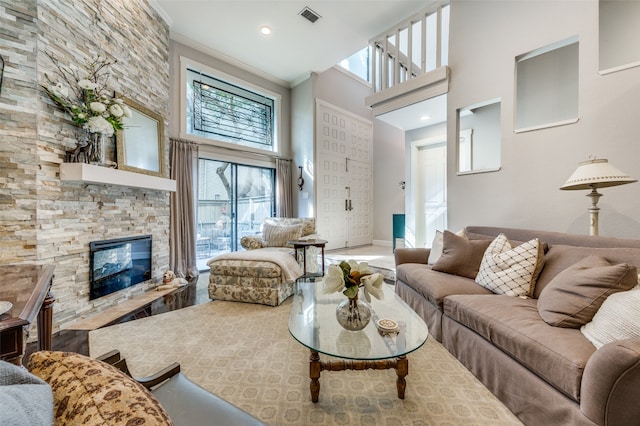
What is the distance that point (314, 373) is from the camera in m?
1.42

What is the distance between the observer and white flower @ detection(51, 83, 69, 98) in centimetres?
225

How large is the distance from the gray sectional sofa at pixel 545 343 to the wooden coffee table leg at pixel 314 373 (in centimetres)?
98

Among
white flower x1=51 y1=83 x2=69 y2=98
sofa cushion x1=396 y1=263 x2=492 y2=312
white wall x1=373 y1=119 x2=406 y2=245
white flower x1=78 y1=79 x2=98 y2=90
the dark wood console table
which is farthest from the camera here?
white wall x1=373 y1=119 x2=406 y2=245

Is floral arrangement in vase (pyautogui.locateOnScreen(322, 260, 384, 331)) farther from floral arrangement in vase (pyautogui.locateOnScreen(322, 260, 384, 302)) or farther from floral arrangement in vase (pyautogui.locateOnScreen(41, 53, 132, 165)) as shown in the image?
floral arrangement in vase (pyautogui.locateOnScreen(41, 53, 132, 165))

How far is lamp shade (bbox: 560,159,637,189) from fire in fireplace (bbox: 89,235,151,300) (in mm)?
4265

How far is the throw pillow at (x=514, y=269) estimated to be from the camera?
1898 millimetres

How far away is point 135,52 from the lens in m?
3.22

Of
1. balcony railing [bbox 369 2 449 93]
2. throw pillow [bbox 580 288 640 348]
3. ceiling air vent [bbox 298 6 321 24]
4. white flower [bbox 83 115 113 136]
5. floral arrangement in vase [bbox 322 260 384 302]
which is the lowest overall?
throw pillow [bbox 580 288 640 348]

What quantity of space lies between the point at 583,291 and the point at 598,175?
1.10 meters

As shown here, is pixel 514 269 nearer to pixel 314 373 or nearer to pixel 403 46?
pixel 314 373

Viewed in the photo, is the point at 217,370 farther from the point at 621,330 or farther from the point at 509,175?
the point at 509,175

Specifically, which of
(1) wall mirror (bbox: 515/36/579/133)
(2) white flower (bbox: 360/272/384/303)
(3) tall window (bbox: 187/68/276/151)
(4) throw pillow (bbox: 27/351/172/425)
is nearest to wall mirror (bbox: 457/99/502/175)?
(1) wall mirror (bbox: 515/36/579/133)

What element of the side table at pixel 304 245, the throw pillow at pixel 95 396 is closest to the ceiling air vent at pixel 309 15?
the side table at pixel 304 245

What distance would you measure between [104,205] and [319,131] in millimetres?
3751
